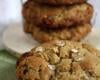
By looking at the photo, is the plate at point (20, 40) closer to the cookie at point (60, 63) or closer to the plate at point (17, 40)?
the plate at point (17, 40)

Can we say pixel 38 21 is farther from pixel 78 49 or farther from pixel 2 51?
pixel 78 49

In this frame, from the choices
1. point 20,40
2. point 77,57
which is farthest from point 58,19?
point 77,57

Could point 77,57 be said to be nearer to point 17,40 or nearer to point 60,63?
point 60,63

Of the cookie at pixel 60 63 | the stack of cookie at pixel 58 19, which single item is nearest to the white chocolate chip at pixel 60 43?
the cookie at pixel 60 63

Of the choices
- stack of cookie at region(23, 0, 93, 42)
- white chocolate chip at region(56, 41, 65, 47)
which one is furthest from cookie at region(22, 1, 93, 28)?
white chocolate chip at region(56, 41, 65, 47)

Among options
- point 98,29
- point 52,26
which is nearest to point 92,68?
point 52,26

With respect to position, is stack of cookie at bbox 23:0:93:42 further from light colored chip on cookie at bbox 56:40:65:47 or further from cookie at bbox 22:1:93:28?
light colored chip on cookie at bbox 56:40:65:47
